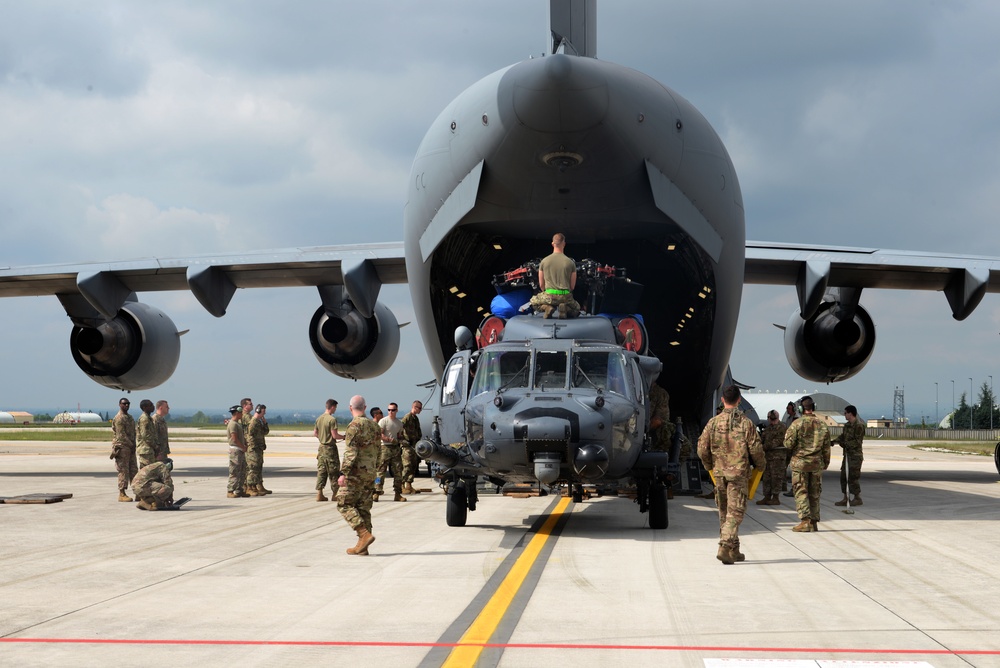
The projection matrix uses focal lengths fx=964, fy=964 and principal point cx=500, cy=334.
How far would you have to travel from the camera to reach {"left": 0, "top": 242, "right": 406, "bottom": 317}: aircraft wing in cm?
1720

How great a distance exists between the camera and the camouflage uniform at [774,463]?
15.4m

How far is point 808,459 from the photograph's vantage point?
38.8 feet

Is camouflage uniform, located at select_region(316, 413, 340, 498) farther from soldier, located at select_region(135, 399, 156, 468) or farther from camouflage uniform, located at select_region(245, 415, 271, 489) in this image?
soldier, located at select_region(135, 399, 156, 468)

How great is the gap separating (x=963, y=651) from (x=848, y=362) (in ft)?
48.7

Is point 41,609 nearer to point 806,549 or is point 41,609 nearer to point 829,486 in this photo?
point 806,549

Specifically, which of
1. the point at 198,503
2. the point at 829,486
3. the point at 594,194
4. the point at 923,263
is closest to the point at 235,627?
the point at 594,194

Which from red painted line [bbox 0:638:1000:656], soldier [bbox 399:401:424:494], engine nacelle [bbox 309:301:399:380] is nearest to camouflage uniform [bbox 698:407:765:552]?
red painted line [bbox 0:638:1000:656]

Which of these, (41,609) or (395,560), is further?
(395,560)

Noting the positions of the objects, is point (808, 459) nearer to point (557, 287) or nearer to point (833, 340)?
point (557, 287)

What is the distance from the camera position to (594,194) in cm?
1245

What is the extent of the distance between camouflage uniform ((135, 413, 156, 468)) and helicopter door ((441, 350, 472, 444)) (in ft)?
17.4

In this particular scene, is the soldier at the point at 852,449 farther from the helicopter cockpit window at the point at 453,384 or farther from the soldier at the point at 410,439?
the soldier at the point at 410,439

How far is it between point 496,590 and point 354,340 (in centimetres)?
1300

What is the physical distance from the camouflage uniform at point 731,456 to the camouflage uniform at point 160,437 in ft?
28.5
